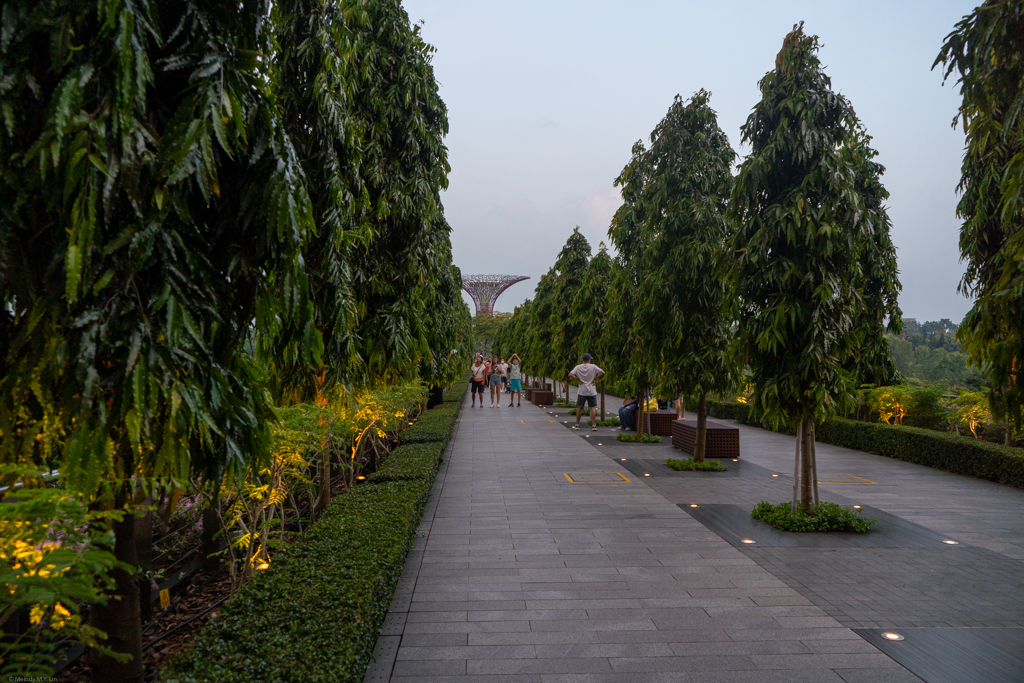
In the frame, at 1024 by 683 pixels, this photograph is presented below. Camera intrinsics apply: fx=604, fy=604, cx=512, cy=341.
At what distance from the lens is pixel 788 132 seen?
6.79m

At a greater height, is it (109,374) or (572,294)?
(572,294)

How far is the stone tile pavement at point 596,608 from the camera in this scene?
3.77m

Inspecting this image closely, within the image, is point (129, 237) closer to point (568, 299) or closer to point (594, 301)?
point (594, 301)

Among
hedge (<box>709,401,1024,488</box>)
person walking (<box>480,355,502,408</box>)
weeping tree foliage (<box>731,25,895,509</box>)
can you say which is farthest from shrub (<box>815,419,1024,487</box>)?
person walking (<box>480,355,502,408</box>)

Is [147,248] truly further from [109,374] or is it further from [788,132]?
[788,132]

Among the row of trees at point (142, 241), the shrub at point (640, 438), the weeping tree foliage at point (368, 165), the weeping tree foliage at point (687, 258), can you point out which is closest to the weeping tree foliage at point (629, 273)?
the weeping tree foliage at point (687, 258)

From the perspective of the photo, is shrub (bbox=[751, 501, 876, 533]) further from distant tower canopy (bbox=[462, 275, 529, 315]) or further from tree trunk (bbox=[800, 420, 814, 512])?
distant tower canopy (bbox=[462, 275, 529, 315])

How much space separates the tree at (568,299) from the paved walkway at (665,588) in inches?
471

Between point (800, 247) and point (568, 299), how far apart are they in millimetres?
15188

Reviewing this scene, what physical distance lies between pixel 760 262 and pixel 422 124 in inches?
175

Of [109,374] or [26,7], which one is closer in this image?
[26,7]

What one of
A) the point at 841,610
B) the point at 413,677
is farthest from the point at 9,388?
the point at 841,610

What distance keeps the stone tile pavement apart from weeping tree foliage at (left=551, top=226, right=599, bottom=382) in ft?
43.6

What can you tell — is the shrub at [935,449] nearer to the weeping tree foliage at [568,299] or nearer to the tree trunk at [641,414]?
the tree trunk at [641,414]
